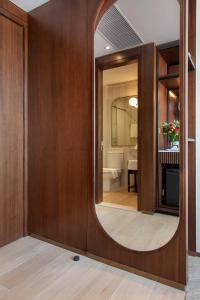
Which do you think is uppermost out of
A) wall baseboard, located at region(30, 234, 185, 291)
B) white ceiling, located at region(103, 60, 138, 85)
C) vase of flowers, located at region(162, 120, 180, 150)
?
white ceiling, located at region(103, 60, 138, 85)

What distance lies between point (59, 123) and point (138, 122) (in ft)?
2.61

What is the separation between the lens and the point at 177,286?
1455 mm

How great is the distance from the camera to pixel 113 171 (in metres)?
1.79

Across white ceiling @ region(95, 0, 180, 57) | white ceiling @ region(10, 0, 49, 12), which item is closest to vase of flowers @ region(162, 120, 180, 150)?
white ceiling @ region(95, 0, 180, 57)

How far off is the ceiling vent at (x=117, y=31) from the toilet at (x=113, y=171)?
0.91 m

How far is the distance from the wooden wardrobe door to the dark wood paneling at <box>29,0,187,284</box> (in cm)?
12

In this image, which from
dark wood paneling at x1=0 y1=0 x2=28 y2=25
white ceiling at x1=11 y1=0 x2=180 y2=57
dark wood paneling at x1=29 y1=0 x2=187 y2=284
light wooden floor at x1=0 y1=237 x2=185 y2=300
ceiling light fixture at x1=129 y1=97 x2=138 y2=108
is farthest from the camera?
dark wood paneling at x1=0 y1=0 x2=28 y2=25

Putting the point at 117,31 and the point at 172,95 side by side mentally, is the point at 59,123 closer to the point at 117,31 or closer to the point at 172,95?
the point at 117,31

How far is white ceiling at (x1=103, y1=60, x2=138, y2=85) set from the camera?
1.68m

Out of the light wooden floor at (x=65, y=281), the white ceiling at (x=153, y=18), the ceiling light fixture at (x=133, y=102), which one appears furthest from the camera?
the ceiling light fixture at (x=133, y=102)

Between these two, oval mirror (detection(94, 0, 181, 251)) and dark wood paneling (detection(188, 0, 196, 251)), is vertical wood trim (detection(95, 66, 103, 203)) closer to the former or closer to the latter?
oval mirror (detection(94, 0, 181, 251))

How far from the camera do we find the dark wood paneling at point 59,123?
1.87 m

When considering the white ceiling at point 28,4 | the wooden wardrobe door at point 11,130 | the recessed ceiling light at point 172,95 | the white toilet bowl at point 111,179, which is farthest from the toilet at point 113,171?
the white ceiling at point 28,4

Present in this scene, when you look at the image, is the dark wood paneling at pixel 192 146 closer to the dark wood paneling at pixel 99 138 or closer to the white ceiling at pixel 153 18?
the white ceiling at pixel 153 18
